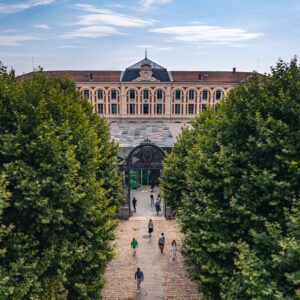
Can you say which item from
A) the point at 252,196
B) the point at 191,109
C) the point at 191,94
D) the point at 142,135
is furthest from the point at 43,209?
the point at 191,109

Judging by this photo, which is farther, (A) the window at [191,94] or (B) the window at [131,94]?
(A) the window at [191,94]

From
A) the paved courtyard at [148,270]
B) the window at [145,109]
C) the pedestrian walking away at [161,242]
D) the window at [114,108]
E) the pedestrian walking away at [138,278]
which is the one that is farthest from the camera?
the window at [114,108]

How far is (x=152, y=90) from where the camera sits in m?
53.4

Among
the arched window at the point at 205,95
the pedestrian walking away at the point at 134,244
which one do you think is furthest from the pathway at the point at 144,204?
the arched window at the point at 205,95

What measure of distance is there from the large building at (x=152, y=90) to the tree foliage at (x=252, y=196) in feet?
140

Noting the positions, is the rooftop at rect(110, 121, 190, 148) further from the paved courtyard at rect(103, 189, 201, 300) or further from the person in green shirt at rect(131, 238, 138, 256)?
the person in green shirt at rect(131, 238, 138, 256)

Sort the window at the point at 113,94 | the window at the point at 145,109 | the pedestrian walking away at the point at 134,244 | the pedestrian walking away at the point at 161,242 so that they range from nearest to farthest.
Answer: the pedestrian walking away at the point at 134,244
the pedestrian walking away at the point at 161,242
the window at the point at 113,94
the window at the point at 145,109

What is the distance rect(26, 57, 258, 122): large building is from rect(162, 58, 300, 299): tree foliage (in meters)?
42.7

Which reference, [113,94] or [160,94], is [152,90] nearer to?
[160,94]

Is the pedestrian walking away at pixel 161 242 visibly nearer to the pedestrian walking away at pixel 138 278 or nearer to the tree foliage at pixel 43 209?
the pedestrian walking away at pixel 138 278

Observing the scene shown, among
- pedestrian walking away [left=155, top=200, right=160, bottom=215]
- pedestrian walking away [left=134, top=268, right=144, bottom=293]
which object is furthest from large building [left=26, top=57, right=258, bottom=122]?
pedestrian walking away [left=134, top=268, right=144, bottom=293]

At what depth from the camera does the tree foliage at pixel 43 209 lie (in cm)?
888

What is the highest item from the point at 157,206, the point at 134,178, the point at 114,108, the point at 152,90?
the point at 152,90

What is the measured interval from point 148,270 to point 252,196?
9078 mm
